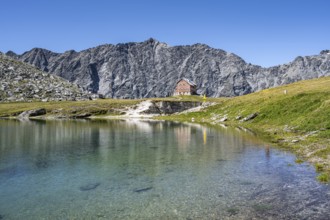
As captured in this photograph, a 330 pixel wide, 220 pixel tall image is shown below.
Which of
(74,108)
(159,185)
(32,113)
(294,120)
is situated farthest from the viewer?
(74,108)

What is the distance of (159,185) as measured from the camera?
95.9ft

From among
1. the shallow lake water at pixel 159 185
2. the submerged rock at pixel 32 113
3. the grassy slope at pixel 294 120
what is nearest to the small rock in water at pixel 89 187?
the shallow lake water at pixel 159 185

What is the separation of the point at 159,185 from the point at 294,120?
167 ft

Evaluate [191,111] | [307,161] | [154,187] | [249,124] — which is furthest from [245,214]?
[191,111]

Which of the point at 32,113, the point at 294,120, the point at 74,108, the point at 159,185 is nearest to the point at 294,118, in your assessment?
the point at 294,120

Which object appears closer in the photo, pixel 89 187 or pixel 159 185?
pixel 89 187

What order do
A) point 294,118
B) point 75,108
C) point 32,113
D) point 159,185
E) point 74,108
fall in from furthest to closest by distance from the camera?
point 75,108 → point 74,108 → point 32,113 → point 294,118 → point 159,185

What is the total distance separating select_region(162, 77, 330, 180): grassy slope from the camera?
43.0m

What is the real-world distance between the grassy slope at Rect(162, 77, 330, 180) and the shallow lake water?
348 centimetres

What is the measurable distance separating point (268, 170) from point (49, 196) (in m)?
23.0

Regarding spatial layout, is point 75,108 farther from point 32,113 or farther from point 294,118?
point 294,118

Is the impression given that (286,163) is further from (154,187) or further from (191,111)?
(191,111)

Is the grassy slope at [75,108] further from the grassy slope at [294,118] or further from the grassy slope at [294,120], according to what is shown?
the grassy slope at [294,120]

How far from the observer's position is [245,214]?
70.8ft
